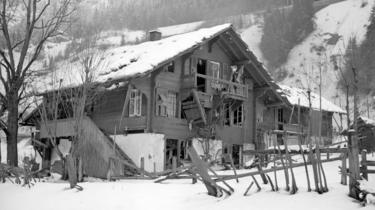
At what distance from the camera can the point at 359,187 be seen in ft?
31.1

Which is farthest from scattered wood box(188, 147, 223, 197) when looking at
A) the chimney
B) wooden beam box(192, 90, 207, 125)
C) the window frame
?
the chimney

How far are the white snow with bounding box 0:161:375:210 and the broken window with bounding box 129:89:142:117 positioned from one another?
335 inches

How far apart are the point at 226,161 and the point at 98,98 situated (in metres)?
7.96

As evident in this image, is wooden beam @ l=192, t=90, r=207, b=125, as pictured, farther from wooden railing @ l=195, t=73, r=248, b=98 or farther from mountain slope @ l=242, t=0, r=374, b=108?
mountain slope @ l=242, t=0, r=374, b=108

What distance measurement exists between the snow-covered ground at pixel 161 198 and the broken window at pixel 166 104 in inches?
362

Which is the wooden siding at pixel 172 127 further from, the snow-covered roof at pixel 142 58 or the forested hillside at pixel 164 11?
the forested hillside at pixel 164 11

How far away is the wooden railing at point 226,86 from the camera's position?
90.1ft

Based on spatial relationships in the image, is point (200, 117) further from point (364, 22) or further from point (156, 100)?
point (364, 22)

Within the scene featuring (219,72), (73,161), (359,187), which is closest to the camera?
(359,187)

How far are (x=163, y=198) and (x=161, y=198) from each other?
56mm

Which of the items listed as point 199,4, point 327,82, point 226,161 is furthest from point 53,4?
point 199,4

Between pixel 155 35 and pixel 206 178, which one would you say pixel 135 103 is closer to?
pixel 155 35

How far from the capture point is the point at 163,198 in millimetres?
12570

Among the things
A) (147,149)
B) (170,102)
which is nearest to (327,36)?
(170,102)
